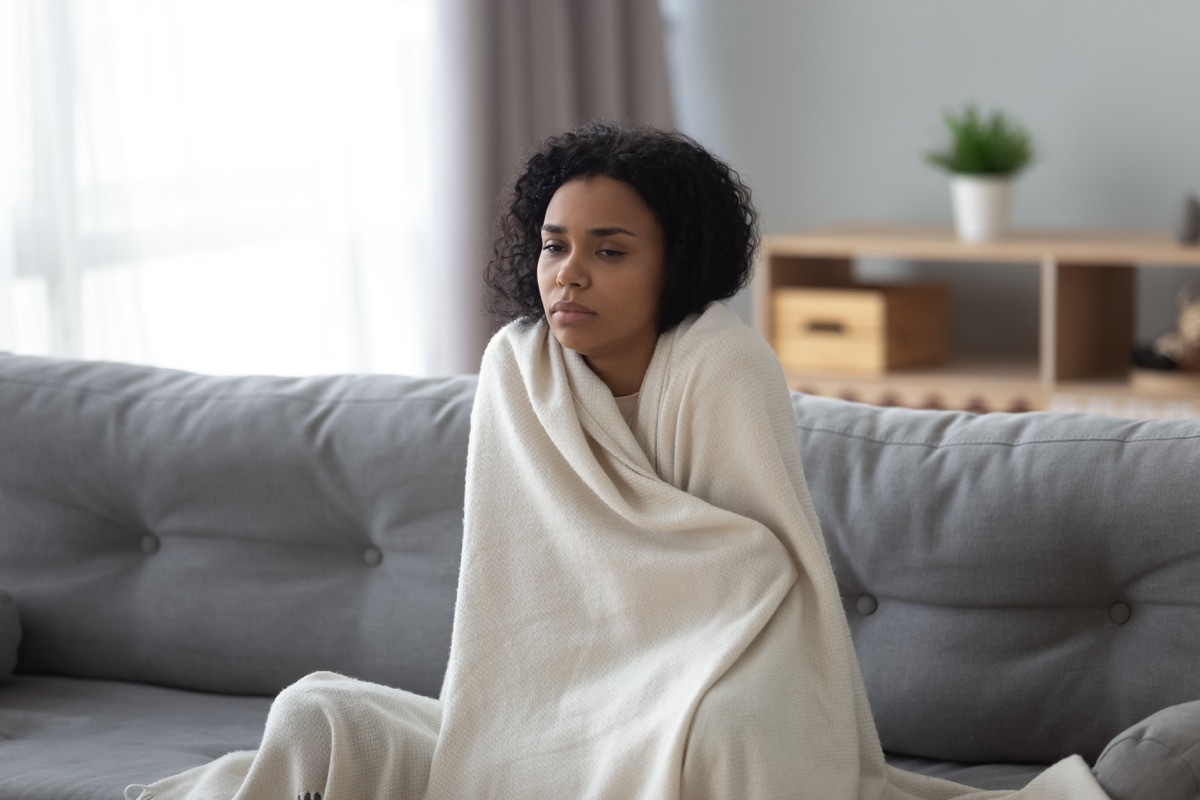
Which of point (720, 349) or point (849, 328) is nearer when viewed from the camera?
point (720, 349)

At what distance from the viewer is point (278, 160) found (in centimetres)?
315

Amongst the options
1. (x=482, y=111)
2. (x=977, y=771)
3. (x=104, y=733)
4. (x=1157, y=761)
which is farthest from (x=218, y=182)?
(x=1157, y=761)

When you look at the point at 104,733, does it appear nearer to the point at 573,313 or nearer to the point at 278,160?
the point at 573,313

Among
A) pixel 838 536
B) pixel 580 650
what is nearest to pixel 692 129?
pixel 838 536

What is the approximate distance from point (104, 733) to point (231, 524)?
12.4 inches

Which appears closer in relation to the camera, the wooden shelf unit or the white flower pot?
the wooden shelf unit

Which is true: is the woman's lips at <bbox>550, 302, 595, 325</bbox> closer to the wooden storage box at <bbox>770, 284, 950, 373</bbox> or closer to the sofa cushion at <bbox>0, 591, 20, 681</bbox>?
the sofa cushion at <bbox>0, 591, 20, 681</bbox>

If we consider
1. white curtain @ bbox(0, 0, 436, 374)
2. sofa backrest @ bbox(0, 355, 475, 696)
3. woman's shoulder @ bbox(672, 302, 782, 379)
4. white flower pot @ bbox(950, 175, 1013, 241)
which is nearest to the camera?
woman's shoulder @ bbox(672, 302, 782, 379)

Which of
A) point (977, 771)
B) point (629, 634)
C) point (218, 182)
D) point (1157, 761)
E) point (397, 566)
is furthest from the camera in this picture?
point (218, 182)

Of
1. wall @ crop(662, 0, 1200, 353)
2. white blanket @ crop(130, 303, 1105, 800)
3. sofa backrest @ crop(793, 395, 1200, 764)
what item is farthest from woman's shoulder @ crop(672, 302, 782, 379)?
wall @ crop(662, 0, 1200, 353)

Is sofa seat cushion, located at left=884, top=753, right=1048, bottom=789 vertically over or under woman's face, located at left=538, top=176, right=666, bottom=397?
under

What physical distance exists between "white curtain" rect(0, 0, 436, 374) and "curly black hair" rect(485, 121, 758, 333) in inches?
54.7

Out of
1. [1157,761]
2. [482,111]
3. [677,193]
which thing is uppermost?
[482,111]

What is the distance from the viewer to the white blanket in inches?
53.9
